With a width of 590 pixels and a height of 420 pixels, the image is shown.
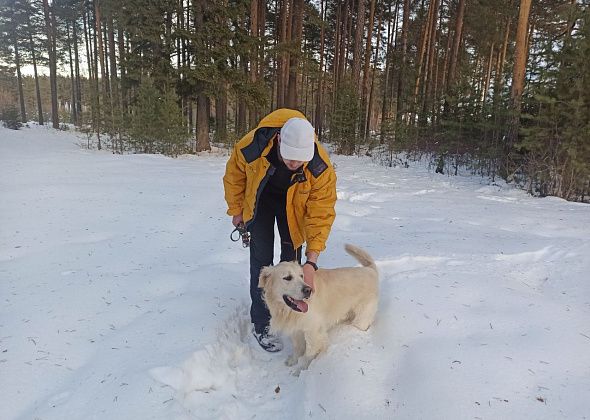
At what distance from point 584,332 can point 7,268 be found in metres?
5.45

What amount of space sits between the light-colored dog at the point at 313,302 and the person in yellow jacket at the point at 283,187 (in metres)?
0.18

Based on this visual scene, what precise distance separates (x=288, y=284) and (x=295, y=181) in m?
0.79

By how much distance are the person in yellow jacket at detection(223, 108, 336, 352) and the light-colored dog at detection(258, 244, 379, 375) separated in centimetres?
18

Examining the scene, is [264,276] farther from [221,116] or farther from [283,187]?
[221,116]

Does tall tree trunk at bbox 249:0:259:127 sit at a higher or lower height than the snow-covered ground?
higher

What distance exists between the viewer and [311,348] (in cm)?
303

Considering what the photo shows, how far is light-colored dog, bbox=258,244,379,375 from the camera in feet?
9.41

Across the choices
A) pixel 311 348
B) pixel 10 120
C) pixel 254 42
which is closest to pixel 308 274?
pixel 311 348

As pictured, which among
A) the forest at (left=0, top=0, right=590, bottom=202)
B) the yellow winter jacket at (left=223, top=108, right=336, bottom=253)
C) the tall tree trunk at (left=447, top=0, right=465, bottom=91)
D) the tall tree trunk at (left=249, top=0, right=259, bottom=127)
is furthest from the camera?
the tall tree trunk at (left=447, top=0, right=465, bottom=91)

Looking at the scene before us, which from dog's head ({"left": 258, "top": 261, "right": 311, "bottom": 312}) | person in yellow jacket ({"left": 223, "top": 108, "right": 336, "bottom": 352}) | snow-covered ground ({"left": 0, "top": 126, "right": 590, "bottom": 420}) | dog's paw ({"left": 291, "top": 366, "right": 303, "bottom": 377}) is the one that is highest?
person in yellow jacket ({"left": 223, "top": 108, "right": 336, "bottom": 352})

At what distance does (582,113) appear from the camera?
802cm

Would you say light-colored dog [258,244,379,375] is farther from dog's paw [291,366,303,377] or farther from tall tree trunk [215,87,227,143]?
tall tree trunk [215,87,227,143]

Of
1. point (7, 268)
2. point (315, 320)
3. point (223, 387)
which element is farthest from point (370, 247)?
point (7, 268)

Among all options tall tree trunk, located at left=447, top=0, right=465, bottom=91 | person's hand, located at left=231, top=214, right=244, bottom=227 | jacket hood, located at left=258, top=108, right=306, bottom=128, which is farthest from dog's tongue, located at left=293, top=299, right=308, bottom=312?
tall tree trunk, located at left=447, top=0, right=465, bottom=91
